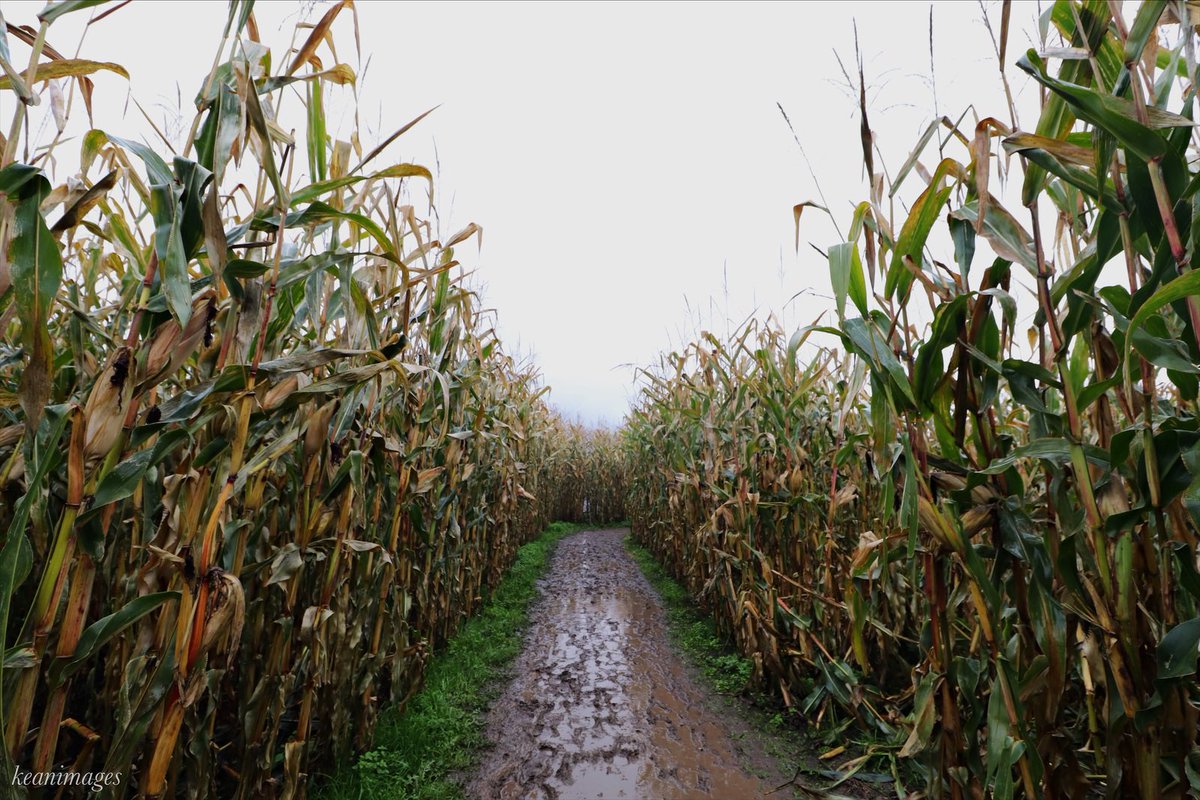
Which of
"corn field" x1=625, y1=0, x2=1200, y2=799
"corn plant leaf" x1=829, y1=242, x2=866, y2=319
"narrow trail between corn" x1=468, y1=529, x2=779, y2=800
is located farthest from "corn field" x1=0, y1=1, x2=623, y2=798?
"corn field" x1=625, y1=0, x2=1200, y2=799

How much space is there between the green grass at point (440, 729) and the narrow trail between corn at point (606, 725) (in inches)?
4.9

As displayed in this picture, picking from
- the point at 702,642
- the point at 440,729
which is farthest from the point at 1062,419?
the point at 702,642

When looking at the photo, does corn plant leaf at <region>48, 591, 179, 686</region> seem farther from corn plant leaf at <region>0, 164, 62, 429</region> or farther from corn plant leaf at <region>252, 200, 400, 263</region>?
corn plant leaf at <region>252, 200, 400, 263</region>

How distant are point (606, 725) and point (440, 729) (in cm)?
99

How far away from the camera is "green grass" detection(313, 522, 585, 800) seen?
253cm

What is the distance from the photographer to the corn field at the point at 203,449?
114 cm

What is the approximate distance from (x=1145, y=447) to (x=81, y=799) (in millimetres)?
2865

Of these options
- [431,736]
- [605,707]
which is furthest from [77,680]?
[605,707]

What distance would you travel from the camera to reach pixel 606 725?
3.33 metres

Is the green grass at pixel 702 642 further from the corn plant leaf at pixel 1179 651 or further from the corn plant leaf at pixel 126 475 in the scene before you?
the corn plant leaf at pixel 126 475

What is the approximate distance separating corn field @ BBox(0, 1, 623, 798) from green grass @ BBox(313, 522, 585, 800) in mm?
185

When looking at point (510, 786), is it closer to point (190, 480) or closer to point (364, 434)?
point (364, 434)

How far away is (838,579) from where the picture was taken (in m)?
3.40

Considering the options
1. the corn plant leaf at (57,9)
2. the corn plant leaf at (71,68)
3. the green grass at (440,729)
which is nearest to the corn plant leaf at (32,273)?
the corn plant leaf at (57,9)
